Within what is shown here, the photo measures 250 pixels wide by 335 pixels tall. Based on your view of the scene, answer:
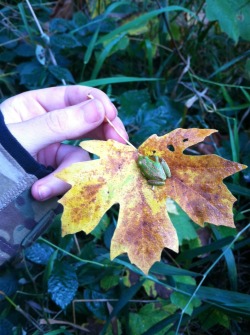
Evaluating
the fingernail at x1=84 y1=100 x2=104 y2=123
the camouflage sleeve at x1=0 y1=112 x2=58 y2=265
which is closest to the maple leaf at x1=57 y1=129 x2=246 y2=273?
the fingernail at x1=84 y1=100 x2=104 y2=123

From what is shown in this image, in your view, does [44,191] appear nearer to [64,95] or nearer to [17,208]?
[17,208]

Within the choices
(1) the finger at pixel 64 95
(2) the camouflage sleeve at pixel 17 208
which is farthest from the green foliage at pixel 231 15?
(2) the camouflage sleeve at pixel 17 208

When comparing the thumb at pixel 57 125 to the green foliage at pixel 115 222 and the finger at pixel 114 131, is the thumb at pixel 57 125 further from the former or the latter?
the green foliage at pixel 115 222

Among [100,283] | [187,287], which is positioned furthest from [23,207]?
[187,287]

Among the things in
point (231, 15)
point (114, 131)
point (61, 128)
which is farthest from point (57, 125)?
point (231, 15)

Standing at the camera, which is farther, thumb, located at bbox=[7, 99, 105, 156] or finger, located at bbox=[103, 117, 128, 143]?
Result: finger, located at bbox=[103, 117, 128, 143]

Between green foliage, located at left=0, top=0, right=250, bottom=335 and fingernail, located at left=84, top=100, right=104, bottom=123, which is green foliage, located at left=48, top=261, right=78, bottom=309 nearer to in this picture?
green foliage, located at left=0, top=0, right=250, bottom=335

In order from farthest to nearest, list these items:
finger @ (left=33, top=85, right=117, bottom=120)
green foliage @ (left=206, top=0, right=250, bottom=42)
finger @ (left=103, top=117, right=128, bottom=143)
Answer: green foliage @ (left=206, top=0, right=250, bottom=42) → finger @ (left=33, top=85, right=117, bottom=120) → finger @ (left=103, top=117, right=128, bottom=143)
